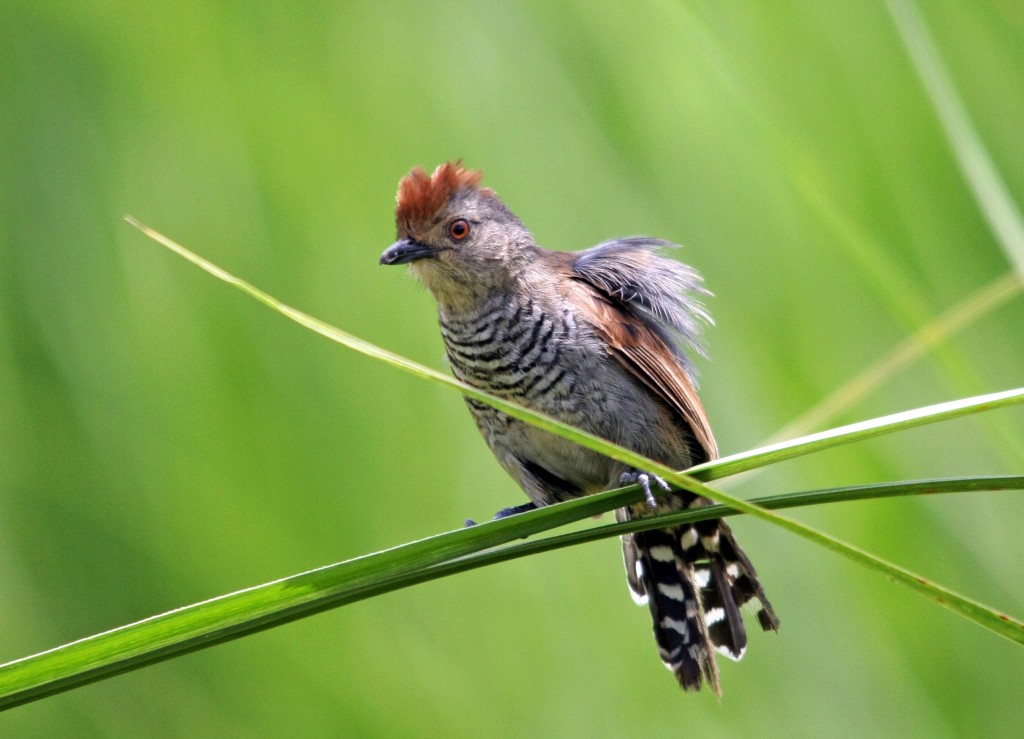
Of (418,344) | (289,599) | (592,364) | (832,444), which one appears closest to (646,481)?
(592,364)

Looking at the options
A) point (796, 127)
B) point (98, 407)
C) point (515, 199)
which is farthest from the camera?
point (515, 199)

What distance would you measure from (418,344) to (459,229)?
21.7 inches

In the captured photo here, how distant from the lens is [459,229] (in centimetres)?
336

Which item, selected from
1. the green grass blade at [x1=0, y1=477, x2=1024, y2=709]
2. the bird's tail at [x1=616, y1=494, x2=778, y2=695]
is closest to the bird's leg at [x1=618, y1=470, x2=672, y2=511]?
the bird's tail at [x1=616, y1=494, x2=778, y2=695]

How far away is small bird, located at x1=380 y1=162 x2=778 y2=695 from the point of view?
313cm

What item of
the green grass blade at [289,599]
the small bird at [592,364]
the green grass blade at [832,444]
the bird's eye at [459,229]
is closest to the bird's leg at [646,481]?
the small bird at [592,364]

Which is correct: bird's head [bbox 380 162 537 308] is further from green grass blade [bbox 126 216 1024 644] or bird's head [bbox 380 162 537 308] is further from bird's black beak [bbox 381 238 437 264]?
green grass blade [bbox 126 216 1024 644]

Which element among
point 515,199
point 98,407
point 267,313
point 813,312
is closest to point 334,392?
point 267,313

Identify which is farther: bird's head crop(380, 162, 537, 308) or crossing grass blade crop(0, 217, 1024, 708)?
bird's head crop(380, 162, 537, 308)

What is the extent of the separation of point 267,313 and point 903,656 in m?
2.42

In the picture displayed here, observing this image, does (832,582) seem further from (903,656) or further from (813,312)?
(813,312)

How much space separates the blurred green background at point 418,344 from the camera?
3160 millimetres

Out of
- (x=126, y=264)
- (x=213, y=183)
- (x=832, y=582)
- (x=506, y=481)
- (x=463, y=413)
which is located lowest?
(x=832, y=582)

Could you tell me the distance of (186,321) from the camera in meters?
3.26
